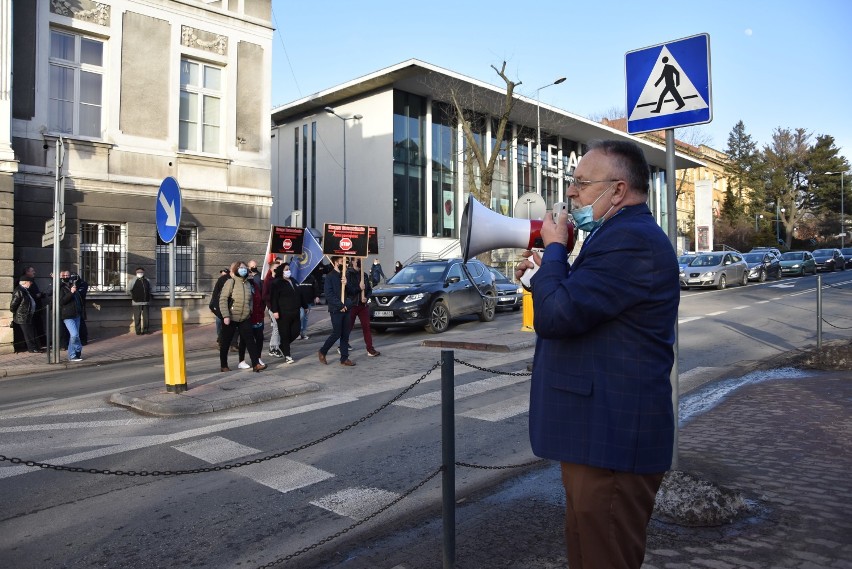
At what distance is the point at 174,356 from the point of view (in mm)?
9266

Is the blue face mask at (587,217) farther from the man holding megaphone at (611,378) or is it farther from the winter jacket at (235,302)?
the winter jacket at (235,302)

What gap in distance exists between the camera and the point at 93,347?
51.9 feet

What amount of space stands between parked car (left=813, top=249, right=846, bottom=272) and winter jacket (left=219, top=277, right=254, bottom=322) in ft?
134

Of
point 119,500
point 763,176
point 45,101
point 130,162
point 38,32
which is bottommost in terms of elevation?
point 119,500

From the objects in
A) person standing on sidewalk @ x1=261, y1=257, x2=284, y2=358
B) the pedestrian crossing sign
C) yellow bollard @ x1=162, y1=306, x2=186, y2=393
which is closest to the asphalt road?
yellow bollard @ x1=162, y1=306, x2=186, y2=393

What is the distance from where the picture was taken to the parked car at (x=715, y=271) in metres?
29.3

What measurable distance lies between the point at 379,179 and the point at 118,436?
29563 mm

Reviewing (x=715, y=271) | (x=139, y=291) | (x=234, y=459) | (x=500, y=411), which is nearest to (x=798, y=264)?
(x=715, y=271)

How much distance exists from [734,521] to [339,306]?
331 inches

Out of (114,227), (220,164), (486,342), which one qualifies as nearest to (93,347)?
(114,227)

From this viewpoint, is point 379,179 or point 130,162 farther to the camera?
point 379,179

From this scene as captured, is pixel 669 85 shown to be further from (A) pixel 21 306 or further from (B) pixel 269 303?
(A) pixel 21 306

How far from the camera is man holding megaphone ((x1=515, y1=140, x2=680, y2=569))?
2.25 meters

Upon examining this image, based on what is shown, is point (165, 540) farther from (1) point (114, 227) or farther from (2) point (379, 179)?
(2) point (379, 179)
